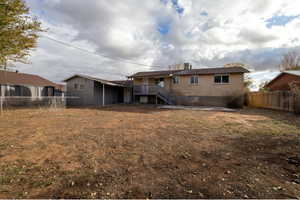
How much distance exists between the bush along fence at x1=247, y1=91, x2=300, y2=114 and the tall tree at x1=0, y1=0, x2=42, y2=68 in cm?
1756

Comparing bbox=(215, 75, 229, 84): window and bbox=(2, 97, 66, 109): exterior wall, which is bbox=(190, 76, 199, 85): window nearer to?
bbox=(215, 75, 229, 84): window

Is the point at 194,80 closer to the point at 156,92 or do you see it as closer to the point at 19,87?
the point at 156,92

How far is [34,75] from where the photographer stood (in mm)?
23703

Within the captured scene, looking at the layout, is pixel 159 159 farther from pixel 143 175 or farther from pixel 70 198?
pixel 70 198

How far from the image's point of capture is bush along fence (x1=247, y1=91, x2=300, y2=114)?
10338 mm

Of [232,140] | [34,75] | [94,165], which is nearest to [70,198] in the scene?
[94,165]

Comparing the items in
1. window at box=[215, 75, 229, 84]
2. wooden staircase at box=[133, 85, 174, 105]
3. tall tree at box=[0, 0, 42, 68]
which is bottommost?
wooden staircase at box=[133, 85, 174, 105]

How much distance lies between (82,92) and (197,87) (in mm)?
14111

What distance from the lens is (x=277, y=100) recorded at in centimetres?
1306

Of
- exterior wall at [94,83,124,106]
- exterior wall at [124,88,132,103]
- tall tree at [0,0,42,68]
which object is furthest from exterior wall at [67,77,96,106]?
tall tree at [0,0,42,68]

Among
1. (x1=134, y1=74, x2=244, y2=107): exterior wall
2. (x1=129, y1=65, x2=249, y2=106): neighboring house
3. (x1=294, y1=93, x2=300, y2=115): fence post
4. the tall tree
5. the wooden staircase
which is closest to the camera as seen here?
the tall tree

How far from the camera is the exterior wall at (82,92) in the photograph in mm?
17219

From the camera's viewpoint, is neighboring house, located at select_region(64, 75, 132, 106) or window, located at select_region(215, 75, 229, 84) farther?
neighboring house, located at select_region(64, 75, 132, 106)

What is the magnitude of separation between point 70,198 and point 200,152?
9.84 ft
